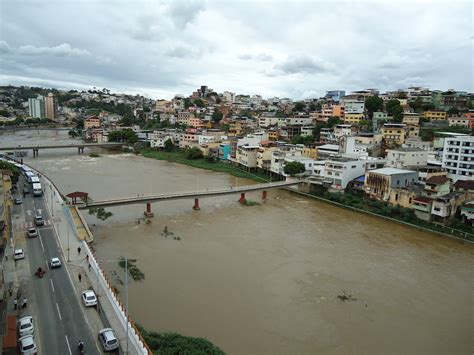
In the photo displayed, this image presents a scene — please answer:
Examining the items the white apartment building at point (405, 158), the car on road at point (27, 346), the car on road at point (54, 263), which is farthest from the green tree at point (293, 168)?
the car on road at point (27, 346)

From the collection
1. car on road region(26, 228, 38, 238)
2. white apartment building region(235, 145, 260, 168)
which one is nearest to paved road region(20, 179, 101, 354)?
car on road region(26, 228, 38, 238)

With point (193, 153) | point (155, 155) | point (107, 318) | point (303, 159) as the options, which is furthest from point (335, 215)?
point (155, 155)

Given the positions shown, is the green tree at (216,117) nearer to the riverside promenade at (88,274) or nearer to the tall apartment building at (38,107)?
the riverside promenade at (88,274)

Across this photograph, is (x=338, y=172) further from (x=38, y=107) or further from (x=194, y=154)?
(x=38, y=107)

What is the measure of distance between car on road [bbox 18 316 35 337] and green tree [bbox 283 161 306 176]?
2143 cm

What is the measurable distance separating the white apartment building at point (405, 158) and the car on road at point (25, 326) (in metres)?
→ 23.8

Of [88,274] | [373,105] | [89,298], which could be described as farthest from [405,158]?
[89,298]

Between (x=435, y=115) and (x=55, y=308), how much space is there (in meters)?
43.5

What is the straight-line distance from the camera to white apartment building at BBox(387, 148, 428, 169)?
2588 centimetres

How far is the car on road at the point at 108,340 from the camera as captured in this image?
807 centimetres

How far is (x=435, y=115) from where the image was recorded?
139 feet

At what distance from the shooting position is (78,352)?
809 cm

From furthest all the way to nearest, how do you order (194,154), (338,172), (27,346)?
1. (194,154)
2. (338,172)
3. (27,346)

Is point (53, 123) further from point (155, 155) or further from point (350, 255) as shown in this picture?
point (350, 255)
